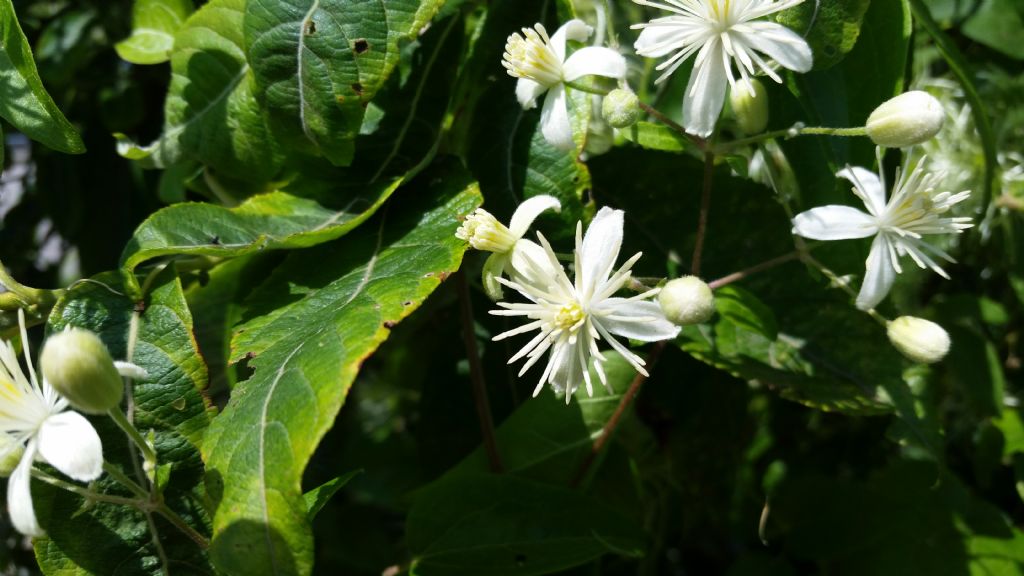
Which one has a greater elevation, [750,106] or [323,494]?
[750,106]

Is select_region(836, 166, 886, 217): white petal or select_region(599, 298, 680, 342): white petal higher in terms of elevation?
select_region(836, 166, 886, 217): white petal

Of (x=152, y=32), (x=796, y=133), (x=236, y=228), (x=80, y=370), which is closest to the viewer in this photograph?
(x=80, y=370)

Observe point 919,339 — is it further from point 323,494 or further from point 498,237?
point 323,494

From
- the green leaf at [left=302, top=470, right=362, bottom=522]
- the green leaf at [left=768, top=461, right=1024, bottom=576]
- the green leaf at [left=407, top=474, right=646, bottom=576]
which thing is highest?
the green leaf at [left=302, top=470, right=362, bottom=522]

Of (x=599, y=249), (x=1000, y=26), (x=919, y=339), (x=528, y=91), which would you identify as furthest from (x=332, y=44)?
(x=1000, y=26)

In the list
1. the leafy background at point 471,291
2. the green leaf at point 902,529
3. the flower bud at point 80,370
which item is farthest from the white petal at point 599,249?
the green leaf at point 902,529

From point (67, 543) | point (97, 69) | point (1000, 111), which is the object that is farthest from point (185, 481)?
point (1000, 111)

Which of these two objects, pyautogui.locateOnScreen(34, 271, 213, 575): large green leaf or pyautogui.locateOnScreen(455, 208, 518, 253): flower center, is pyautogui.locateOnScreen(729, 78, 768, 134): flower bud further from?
pyautogui.locateOnScreen(34, 271, 213, 575): large green leaf

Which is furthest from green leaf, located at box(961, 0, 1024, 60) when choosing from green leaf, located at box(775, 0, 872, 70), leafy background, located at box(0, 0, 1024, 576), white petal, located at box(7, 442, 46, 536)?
white petal, located at box(7, 442, 46, 536)

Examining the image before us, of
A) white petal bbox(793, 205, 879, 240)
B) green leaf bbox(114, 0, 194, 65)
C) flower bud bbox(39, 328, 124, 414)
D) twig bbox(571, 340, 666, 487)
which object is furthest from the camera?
green leaf bbox(114, 0, 194, 65)
